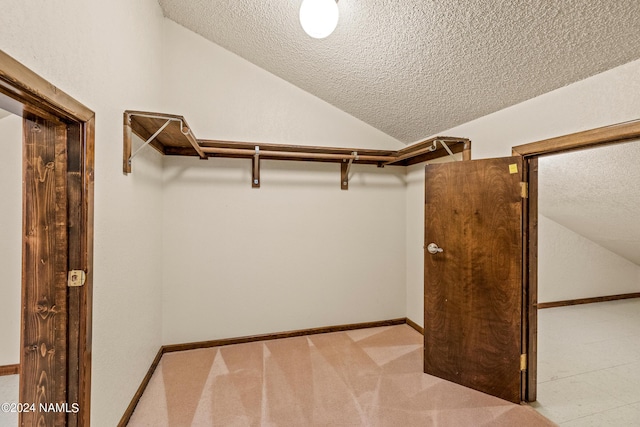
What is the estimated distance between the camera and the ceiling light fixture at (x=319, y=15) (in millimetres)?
1415

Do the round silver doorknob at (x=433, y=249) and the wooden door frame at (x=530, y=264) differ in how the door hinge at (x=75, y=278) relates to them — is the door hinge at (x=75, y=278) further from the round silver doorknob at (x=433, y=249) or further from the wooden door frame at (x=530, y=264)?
the wooden door frame at (x=530, y=264)

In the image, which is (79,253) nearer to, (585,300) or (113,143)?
(113,143)

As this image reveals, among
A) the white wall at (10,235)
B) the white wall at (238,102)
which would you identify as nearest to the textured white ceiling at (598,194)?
the white wall at (238,102)

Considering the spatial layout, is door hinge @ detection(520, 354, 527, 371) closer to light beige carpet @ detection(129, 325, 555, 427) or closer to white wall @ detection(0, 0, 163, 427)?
light beige carpet @ detection(129, 325, 555, 427)

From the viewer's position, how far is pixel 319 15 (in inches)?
56.5

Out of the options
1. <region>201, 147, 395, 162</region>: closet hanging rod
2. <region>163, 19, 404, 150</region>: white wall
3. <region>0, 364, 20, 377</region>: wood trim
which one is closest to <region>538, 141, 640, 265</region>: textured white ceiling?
Result: <region>201, 147, 395, 162</region>: closet hanging rod

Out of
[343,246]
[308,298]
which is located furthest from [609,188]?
[308,298]

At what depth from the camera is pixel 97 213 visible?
4.29ft

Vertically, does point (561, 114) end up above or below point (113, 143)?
above

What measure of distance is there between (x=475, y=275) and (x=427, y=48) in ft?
4.97

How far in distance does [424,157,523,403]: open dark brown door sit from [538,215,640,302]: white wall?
7.28 ft

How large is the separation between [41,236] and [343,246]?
222 centimetres

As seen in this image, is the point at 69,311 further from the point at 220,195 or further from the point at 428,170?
the point at 428,170

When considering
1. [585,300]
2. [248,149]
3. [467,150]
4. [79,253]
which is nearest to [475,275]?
[467,150]
